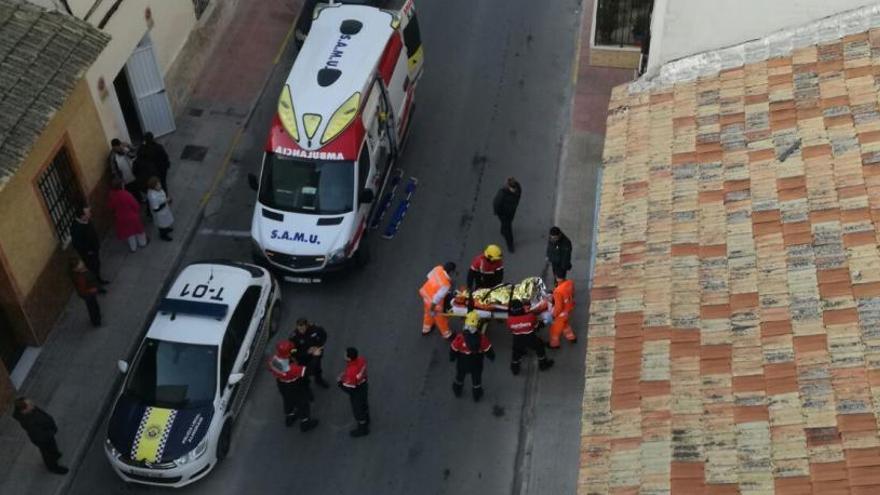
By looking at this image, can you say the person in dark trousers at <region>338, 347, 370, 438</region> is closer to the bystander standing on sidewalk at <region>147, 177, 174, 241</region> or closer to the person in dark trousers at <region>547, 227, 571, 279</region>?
the person in dark trousers at <region>547, 227, 571, 279</region>

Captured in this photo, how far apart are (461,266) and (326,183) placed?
2694 mm

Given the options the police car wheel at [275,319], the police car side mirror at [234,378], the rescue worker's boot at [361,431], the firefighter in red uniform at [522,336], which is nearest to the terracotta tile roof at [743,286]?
the firefighter in red uniform at [522,336]

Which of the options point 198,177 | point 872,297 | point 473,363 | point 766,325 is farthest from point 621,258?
point 198,177

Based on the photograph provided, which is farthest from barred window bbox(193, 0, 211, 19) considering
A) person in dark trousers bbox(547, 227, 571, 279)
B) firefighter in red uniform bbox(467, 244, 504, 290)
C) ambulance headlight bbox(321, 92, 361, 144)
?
person in dark trousers bbox(547, 227, 571, 279)

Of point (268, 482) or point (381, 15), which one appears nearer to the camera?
point (268, 482)

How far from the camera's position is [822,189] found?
35.0 ft

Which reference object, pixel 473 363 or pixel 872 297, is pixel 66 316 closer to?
pixel 473 363

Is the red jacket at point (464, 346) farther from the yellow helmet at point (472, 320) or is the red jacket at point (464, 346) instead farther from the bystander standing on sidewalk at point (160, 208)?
the bystander standing on sidewalk at point (160, 208)

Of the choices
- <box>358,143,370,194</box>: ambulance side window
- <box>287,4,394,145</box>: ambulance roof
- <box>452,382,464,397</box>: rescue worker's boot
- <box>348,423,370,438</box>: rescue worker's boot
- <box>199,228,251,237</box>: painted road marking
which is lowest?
<box>348,423,370,438</box>: rescue worker's boot

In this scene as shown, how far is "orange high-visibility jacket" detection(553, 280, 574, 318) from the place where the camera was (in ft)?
52.1

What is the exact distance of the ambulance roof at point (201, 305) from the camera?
50.1 feet

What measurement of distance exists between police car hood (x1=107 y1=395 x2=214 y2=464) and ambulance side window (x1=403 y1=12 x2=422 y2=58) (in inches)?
322

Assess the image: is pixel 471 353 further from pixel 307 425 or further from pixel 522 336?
pixel 307 425

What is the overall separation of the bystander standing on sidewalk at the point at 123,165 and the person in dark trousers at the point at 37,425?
505 centimetres
